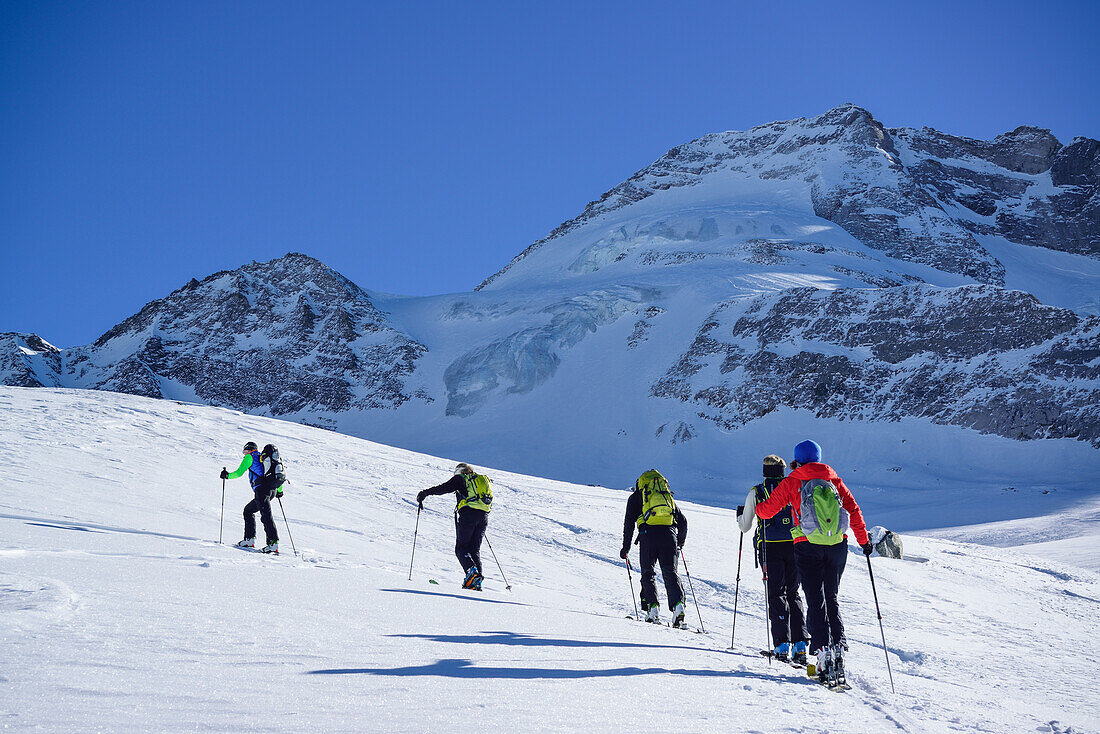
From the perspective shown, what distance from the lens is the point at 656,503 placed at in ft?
29.4

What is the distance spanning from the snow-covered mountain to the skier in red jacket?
4000 centimetres

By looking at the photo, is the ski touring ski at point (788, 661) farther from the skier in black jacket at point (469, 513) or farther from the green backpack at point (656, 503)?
the skier in black jacket at point (469, 513)

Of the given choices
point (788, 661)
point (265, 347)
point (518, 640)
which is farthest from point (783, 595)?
point (265, 347)

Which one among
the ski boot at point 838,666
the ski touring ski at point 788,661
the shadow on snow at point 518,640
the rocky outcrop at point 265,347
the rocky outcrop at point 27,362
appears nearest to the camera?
the shadow on snow at point 518,640

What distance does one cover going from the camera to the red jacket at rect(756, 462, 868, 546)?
6.74 m

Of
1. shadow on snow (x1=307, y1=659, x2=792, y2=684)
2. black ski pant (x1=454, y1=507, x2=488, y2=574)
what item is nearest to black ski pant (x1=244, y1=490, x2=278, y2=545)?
black ski pant (x1=454, y1=507, x2=488, y2=574)

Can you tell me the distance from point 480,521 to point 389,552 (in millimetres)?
2946

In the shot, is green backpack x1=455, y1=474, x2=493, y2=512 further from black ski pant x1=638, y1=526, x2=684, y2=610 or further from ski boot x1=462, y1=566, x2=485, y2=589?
black ski pant x1=638, y1=526, x2=684, y2=610

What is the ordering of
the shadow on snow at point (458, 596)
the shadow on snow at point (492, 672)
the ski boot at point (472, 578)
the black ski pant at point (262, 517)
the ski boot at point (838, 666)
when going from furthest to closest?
the black ski pant at point (262, 517) → the ski boot at point (472, 578) → the shadow on snow at point (458, 596) → the ski boot at point (838, 666) → the shadow on snow at point (492, 672)

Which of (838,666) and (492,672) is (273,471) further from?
(838,666)

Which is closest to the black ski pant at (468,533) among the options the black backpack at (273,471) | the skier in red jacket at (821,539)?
the black backpack at (273,471)

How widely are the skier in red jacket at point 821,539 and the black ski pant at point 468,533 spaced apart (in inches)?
180

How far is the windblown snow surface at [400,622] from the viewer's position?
389 cm

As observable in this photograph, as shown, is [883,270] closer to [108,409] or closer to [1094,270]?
[1094,270]
